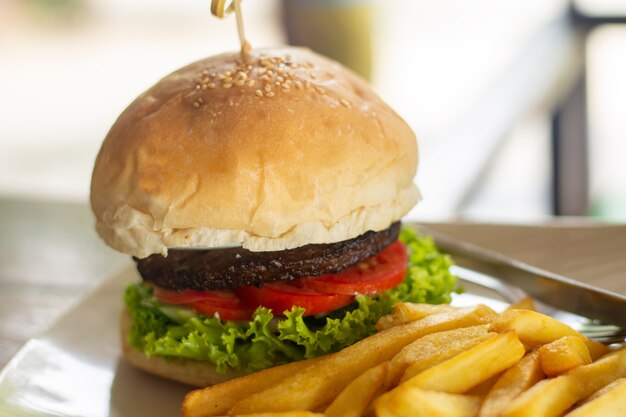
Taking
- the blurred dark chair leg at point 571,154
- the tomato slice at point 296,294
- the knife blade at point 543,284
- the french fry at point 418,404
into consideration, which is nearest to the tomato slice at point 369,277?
the tomato slice at point 296,294

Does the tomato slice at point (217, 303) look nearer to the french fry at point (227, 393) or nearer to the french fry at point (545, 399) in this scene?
the french fry at point (227, 393)

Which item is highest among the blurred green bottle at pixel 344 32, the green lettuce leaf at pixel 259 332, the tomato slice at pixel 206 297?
the blurred green bottle at pixel 344 32

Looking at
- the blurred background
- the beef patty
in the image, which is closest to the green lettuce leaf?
the beef patty

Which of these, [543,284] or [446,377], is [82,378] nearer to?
[446,377]

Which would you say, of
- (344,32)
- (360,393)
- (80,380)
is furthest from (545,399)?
(344,32)

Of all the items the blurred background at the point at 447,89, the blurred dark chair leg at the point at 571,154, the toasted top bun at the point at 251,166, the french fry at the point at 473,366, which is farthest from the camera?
the blurred dark chair leg at the point at 571,154

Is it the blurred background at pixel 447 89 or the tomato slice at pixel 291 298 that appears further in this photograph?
the blurred background at pixel 447 89

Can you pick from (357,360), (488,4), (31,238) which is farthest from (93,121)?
(357,360)

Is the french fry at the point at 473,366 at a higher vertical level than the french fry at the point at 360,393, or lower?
higher
